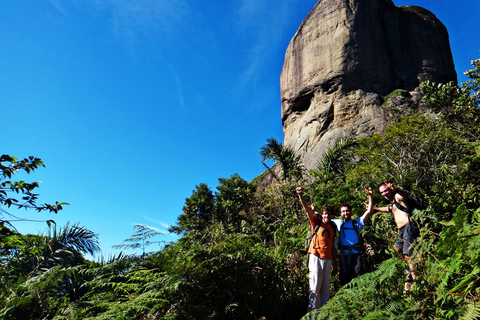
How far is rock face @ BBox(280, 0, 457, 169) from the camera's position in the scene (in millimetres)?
24688

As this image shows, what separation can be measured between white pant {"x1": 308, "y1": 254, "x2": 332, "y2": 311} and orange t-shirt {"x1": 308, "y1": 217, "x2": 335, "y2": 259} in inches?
2.4

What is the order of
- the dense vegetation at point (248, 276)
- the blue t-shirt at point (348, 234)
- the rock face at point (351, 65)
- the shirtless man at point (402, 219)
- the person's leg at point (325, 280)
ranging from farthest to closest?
the rock face at point (351, 65), the blue t-shirt at point (348, 234), the person's leg at point (325, 280), the shirtless man at point (402, 219), the dense vegetation at point (248, 276)

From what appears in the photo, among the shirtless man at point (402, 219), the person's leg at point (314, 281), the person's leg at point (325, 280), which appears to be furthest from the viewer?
the person's leg at point (325, 280)

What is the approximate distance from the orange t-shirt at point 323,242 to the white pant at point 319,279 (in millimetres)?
61

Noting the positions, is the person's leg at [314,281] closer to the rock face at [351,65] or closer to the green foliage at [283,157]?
the green foliage at [283,157]

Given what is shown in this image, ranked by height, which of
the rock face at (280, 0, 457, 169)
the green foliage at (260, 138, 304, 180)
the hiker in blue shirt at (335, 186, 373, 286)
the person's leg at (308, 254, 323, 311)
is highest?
the rock face at (280, 0, 457, 169)

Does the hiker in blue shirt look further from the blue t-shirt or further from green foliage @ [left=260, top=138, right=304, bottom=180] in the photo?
green foliage @ [left=260, top=138, right=304, bottom=180]

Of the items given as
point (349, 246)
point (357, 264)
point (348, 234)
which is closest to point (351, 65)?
point (348, 234)

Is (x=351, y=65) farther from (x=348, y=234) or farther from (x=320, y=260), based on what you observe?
(x=320, y=260)

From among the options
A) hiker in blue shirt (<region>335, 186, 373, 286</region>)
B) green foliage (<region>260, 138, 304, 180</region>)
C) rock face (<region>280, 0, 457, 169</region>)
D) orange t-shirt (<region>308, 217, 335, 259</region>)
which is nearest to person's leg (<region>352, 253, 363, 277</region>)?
hiker in blue shirt (<region>335, 186, 373, 286</region>)

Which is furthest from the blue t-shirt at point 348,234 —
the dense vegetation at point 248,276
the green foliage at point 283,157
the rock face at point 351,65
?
the rock face at point 351,65

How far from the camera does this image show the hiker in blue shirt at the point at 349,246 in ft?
13.0

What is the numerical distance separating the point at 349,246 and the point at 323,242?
52 centimetres

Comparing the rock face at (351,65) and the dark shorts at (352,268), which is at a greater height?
the rock face at (351,65)
